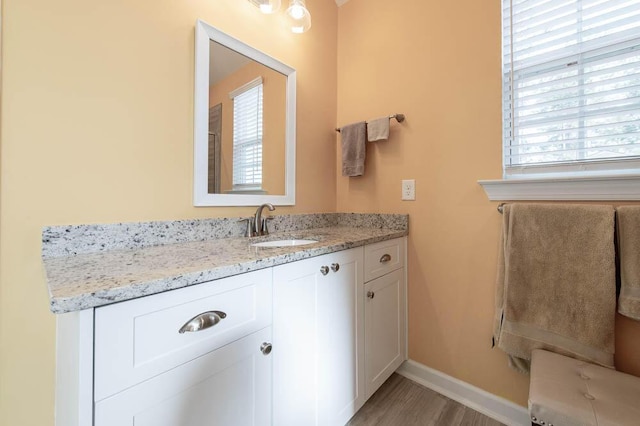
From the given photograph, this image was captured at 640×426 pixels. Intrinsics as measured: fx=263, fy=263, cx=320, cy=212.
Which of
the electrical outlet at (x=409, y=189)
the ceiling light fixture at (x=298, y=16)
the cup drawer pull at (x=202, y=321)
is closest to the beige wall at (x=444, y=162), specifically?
the electrical outlet at (x=409, y=189)

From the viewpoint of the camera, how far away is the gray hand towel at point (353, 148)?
171cm

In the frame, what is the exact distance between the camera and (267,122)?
4.92 ft

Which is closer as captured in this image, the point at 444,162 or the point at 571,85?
the point at 571,85

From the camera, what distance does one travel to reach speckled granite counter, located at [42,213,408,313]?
1.76 feet

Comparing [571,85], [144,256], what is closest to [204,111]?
[144,256]

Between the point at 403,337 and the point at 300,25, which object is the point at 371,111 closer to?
the point at 300,25

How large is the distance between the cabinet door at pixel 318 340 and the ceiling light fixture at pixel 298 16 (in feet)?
4.31

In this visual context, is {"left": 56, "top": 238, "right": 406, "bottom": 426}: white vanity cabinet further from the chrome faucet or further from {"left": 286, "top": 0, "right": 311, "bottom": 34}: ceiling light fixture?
{"left": 286, "top": 0, "right": 311, "bottom": 34}: ceiling light fixture

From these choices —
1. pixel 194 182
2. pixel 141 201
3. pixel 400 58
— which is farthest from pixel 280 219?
pixel 400 58

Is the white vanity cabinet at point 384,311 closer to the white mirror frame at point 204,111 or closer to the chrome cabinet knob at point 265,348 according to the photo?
the chrome cabinet knob at point 265,348

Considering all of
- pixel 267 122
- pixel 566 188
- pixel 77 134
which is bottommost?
pixel 566 188

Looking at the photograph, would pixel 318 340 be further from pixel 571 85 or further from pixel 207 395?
pixel 571 85

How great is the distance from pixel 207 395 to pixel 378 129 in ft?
4.96

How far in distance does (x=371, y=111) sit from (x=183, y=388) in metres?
1.71
